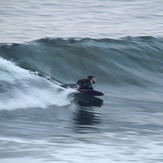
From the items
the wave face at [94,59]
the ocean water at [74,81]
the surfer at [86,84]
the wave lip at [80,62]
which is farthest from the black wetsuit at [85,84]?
the wave face at [94,59]

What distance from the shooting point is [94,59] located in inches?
963

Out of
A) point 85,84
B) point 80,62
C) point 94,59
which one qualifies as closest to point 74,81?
point 80,62

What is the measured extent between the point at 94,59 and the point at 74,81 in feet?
9.75

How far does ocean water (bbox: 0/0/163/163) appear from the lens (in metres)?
13.7

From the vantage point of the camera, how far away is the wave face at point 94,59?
22453mm

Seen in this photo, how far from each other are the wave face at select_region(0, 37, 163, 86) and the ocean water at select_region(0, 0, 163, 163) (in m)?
0.03

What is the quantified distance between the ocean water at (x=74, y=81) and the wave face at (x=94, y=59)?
0.03 meters

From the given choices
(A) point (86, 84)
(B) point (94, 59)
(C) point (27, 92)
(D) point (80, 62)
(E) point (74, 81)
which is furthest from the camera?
(B) point (94, 59)

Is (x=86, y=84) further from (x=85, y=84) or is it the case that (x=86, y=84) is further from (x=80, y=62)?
(x=80, y=62)

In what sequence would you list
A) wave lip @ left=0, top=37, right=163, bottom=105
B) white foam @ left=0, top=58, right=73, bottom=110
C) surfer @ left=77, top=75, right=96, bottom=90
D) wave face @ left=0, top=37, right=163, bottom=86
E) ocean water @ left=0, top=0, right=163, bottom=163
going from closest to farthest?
ocean water @ left=0, top=0, right=163, bottom=163, white foam @ left=0, top=58, right=73, bottom=110, surfer @ left=77, top=75, right=96, bottom=90, wave lip @ left=0, top=37, right=163, bottom=105, wave face @ left=0, top=37, right=163, bottom=86

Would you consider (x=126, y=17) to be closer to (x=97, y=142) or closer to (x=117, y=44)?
(x=117, y=44)

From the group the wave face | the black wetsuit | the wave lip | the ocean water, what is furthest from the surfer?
the wave face

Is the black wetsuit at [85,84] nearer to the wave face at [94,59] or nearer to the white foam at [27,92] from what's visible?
the white foam at [27,92]

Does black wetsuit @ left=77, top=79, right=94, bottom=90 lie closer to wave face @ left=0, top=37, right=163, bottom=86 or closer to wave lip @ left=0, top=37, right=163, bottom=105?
wave lip @ left=0, top=37, right=163, bottom=105
